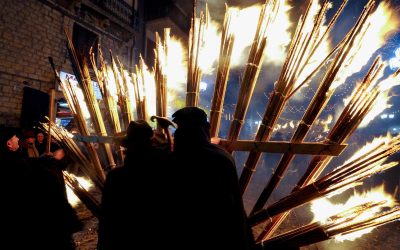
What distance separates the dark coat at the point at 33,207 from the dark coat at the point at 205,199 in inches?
76.8

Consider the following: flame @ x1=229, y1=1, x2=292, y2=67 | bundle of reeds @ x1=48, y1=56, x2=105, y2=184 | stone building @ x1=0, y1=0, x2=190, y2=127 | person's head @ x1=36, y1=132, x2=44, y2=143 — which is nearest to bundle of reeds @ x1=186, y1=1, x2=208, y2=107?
flame @ x1=229, y1=1, x2=292, y2=67

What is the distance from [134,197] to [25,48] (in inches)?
471

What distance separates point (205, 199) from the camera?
1852mm

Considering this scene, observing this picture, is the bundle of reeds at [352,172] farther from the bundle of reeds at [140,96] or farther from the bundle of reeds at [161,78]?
the bundle of reeds at [140,96]

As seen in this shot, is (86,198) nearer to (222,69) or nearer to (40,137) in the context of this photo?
(222,69)

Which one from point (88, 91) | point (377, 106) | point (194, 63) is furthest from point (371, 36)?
point (88, 91)

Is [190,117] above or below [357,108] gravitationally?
below

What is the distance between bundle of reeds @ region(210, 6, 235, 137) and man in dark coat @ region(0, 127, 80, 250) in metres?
2.29

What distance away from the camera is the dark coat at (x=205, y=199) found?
70.4 inches

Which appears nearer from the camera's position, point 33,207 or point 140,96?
point 33,207

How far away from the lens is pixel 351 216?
1.91 m

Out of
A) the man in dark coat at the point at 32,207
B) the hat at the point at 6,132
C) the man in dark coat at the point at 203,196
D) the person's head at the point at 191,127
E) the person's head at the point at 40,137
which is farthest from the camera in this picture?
the hat at the point at 6,132

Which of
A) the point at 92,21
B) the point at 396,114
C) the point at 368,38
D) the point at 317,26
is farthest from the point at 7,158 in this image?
the point at 396,114

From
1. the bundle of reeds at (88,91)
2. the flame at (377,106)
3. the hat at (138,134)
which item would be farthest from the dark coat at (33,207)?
the flame at (377,106)
